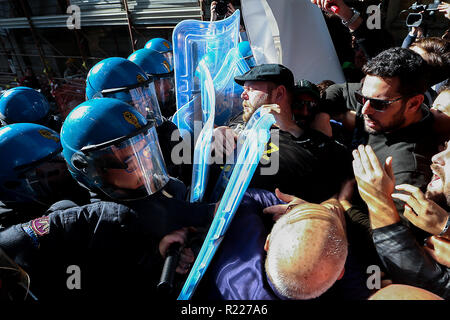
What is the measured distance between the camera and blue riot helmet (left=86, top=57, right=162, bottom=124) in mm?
2029

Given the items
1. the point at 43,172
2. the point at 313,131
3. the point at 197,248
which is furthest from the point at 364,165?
the point at 43,172

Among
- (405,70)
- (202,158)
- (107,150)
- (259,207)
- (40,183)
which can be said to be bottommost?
(259,207)

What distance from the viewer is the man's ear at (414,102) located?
4.74 ft

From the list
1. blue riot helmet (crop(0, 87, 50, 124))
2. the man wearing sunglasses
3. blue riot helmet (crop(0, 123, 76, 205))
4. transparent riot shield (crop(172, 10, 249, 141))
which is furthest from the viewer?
blue riot helmet (crop(0, 87, 50, 124))

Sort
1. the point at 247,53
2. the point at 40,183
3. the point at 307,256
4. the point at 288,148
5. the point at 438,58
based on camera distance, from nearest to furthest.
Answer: the point at 307,256, the point at 40,183, the point at 288,148, the point at 438,58, the point at 247,53

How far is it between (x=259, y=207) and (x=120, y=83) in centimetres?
154

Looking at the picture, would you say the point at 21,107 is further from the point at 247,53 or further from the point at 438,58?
the point at 438,58

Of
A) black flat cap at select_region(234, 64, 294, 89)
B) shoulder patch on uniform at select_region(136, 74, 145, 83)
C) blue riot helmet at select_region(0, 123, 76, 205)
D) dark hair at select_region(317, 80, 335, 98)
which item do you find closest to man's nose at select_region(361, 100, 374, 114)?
black flat cap at select_region(234, 64, 294, 89)

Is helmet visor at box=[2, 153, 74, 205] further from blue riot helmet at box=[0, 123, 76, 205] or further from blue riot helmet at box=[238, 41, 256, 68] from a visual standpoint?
blue riot helmet at box=[238, 41, 256, 68]

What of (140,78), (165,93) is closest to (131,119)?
(140,78)

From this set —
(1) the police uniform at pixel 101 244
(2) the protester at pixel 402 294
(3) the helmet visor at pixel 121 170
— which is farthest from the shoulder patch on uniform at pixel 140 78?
(2) the protester at pixel 402 294

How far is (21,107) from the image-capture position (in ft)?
7.80

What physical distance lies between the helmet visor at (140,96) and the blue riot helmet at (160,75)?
1.45 ft
